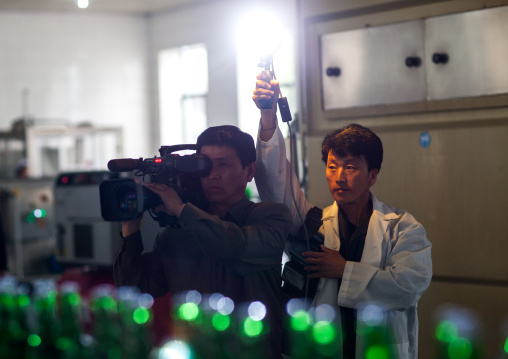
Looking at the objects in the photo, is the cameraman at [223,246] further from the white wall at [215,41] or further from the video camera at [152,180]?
the white wall at [215,41]

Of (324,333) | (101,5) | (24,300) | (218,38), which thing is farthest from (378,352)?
(101,5)

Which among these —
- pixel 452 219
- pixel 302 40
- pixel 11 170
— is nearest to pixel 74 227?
pixel 11 170

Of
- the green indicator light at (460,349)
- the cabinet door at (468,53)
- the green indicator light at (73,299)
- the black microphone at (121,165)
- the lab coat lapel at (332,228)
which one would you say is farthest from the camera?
the cabinet door at (468,53)

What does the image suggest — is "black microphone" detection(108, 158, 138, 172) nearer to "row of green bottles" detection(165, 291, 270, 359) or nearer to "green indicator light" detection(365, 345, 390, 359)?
"row of green bottles" detection(165, 291, 270, 359)

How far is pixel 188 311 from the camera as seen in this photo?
0.88 metres

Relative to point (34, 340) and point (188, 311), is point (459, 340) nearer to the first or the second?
point (188, 311)

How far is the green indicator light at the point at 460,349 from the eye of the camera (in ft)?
2.38

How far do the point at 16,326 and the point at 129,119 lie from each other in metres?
7.67

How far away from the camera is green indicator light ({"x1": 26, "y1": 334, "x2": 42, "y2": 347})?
91cm

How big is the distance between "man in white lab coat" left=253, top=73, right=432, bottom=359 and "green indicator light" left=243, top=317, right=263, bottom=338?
476mm

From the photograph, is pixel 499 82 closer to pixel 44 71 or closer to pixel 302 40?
pixel 302 40

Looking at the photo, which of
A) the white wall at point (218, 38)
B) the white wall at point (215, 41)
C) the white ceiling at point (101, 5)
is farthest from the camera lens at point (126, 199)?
the white ceiling at point (101, 5)

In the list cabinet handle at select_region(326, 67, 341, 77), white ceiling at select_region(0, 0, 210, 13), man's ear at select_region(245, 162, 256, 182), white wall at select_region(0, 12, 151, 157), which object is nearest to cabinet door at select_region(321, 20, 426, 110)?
cabinet handle at select_region(326, 67, 341, 77)

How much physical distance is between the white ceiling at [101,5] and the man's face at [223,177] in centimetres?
664
